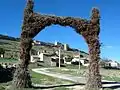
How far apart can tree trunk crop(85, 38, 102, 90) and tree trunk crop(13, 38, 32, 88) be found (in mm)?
4644

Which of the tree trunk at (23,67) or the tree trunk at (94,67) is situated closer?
the tree trunk at (23,67)

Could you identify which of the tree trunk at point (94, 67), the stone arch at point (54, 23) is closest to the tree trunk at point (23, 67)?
the stone arch at point (54, 23)

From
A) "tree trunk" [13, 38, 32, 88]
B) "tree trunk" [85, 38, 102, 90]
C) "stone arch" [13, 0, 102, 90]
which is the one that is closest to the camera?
"tree trunk" [13, 38, 32, 88]

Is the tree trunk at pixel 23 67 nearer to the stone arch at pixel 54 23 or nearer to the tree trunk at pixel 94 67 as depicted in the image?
the stone arch at pixel 54 23

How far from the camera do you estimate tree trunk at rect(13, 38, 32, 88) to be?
2516 cm

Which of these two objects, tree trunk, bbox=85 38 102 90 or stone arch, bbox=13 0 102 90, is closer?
stone arch, bbox=13 0 102 90

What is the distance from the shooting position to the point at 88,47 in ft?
87.1

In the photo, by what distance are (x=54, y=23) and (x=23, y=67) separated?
13.4 feet

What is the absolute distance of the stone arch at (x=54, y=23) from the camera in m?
25.4

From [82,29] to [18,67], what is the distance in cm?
575

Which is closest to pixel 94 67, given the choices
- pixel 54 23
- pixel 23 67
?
pixel 54 23

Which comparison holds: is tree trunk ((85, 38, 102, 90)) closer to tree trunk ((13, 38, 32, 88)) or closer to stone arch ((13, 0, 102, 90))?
stone arch ((13, 0, 102, 90))

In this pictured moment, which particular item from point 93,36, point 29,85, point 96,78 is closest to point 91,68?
point 96,78

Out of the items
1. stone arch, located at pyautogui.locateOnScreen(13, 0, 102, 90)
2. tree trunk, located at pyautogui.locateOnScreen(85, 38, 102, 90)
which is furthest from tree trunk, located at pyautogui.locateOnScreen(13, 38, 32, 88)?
tree trunk, located at pyautogui.locateOnScreen(85, 38, 102, 90)
